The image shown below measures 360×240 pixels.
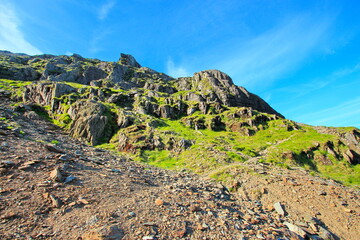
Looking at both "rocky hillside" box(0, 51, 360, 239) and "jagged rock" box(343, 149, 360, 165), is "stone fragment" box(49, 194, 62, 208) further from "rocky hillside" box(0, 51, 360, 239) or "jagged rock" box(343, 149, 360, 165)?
"jagged rock" box(343, 149, 360, 165)

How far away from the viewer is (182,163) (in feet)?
111

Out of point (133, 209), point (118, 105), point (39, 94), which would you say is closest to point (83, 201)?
point (133, 209)

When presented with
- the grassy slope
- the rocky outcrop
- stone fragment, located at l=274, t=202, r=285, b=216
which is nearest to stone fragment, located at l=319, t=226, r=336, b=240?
stone fragment, located at l=274, t=202, r=285, b=216

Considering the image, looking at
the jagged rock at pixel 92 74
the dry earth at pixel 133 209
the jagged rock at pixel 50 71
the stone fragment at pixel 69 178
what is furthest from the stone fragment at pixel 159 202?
the jagged rock at pixel 50 71

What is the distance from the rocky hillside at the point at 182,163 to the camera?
10.2 m

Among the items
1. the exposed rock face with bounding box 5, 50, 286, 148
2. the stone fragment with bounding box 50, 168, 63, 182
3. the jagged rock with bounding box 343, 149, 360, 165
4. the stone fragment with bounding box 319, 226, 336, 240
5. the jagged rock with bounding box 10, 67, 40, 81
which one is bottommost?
the stone fragment with bounding box 319, 226, 336, 240

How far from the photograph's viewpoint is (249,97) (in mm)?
142125

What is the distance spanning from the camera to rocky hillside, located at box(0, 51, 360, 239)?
10.2 m

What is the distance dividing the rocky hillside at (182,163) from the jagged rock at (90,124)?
28 centimetres

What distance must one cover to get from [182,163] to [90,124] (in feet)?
102

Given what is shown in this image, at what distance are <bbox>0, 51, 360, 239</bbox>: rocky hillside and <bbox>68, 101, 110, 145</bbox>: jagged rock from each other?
28cm

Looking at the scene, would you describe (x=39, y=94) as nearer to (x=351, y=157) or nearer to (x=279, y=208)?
(x=279, y=208)

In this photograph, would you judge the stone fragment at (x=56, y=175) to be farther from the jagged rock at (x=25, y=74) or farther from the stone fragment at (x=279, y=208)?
the jagged rock at (x=25, y=74)

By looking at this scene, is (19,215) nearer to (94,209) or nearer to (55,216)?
(55,216)
